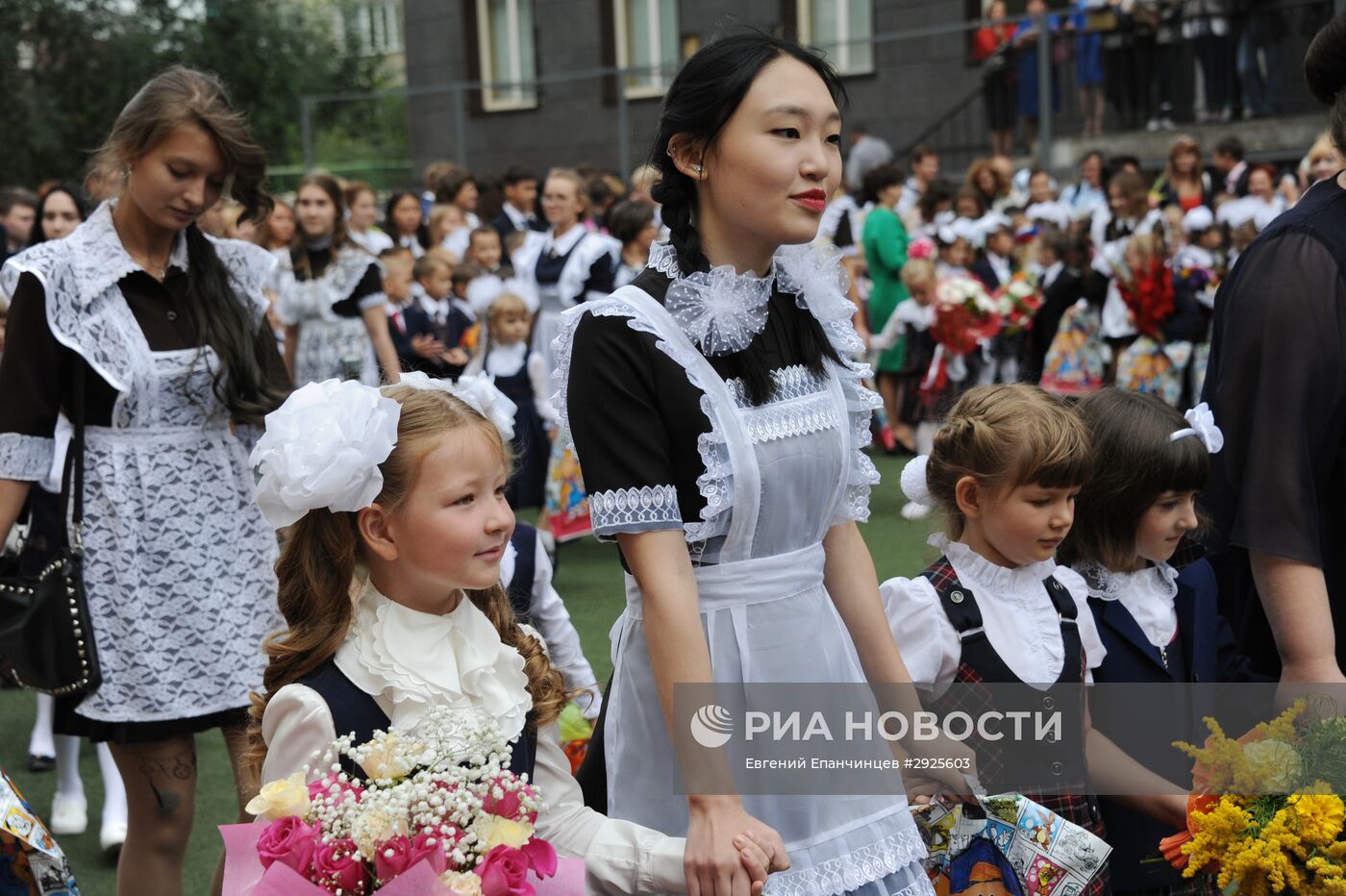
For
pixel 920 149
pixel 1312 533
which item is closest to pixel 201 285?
pixel 1312 533

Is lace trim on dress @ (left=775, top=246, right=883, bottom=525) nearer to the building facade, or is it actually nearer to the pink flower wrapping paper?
the pink flower wrapping paper

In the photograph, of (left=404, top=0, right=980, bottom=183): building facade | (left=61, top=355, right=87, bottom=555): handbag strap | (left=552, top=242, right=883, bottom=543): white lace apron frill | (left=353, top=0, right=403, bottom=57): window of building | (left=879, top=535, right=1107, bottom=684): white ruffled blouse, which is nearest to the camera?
(left=552, top=242, right=883, bottom=543): white lace apron frill

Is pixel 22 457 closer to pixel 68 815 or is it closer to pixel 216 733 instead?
pixel 68 815

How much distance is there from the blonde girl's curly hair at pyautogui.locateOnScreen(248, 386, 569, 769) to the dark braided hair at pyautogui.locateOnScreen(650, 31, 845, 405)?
17.3 inches

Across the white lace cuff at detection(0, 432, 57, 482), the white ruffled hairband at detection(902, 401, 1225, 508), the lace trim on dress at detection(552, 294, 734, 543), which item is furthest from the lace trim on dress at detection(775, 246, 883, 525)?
the white lace cuff at detection(0, 432, 57, 482)

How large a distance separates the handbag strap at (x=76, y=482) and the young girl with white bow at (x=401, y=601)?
4.16ft

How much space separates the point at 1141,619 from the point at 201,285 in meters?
2.33

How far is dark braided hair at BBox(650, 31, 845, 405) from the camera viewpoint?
2439mm

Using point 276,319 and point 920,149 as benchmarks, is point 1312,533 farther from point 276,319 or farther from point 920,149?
point 920,149

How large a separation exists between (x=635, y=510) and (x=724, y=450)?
176 millimetres

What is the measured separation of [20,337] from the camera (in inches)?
139

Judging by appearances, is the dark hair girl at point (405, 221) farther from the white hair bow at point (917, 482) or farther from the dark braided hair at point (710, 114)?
the dark braided hair at point (710, 114)

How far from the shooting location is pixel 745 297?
2.49 meters

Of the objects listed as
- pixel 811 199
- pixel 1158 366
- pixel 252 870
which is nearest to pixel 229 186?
pixel 811 199
